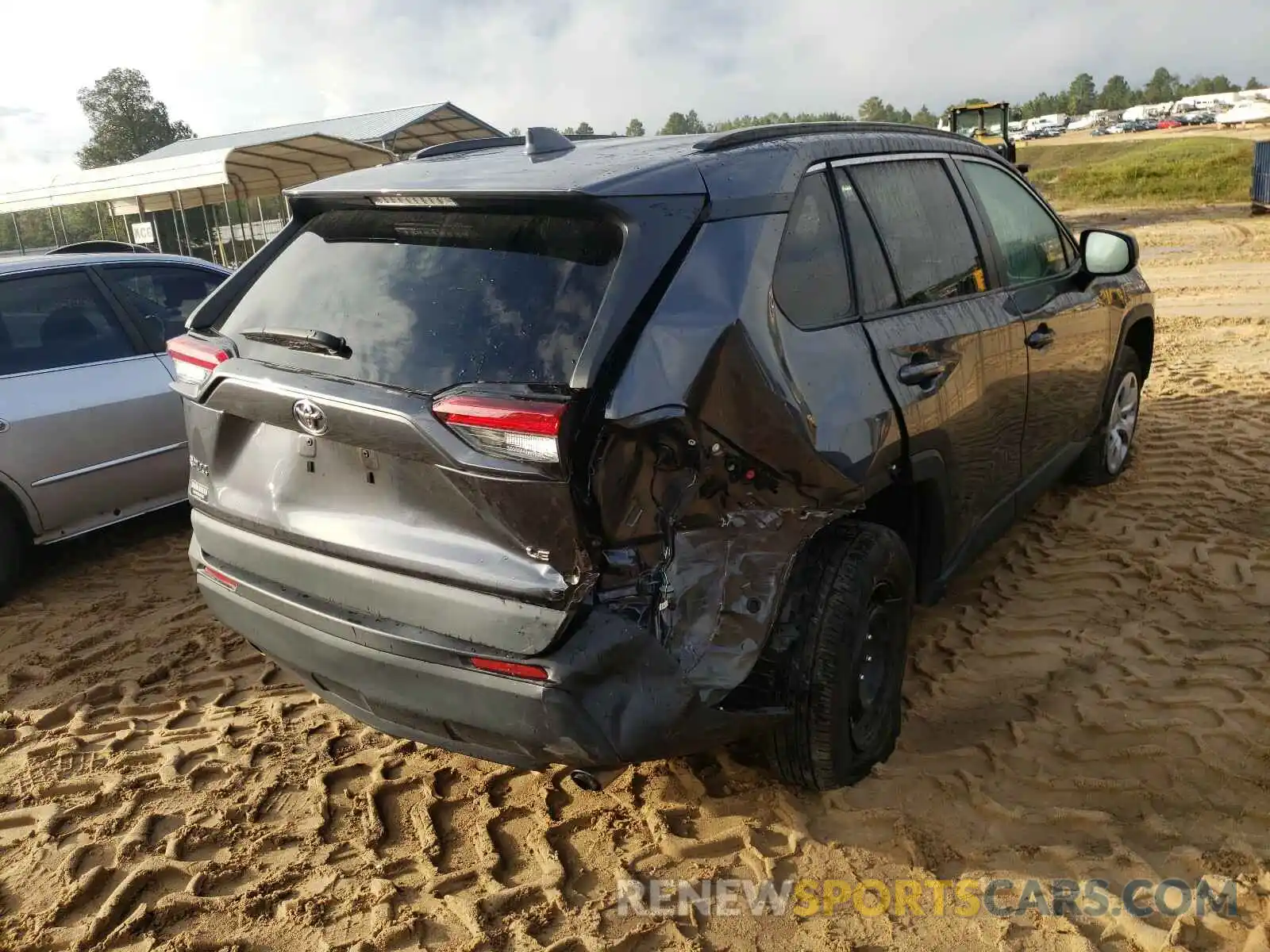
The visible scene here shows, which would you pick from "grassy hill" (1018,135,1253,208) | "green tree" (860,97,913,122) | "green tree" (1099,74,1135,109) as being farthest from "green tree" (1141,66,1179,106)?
"grassy hill" (1018,135,1253,208)

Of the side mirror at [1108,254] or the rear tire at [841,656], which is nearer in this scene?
the rear tire at [841,656]

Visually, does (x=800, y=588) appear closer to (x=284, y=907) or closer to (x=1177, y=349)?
(x=284, y=907)

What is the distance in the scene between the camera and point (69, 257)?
5047mm

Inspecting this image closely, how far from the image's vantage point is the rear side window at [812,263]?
2.49 meters

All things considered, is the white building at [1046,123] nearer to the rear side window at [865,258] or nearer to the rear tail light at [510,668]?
the rear side window at [865,258]

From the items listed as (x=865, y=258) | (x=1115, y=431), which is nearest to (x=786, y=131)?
(x=865, y=258)

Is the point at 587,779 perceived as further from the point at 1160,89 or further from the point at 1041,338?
the point at 1160,89

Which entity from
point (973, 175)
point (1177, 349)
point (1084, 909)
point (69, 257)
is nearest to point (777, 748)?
point (1084, 909)

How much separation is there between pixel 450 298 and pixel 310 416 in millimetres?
452

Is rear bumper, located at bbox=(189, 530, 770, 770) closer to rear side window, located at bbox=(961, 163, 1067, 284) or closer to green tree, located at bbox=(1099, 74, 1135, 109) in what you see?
rear side window, located at bbox=(961, 163, 1067, 284)

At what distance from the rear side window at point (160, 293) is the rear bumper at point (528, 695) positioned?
10.5 ft

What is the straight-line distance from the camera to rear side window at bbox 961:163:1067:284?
3.73 meters

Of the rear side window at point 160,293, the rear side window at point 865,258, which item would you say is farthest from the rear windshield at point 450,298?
the rear side window at point 160,293

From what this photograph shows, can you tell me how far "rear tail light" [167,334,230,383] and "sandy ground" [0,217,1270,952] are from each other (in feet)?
4.29
